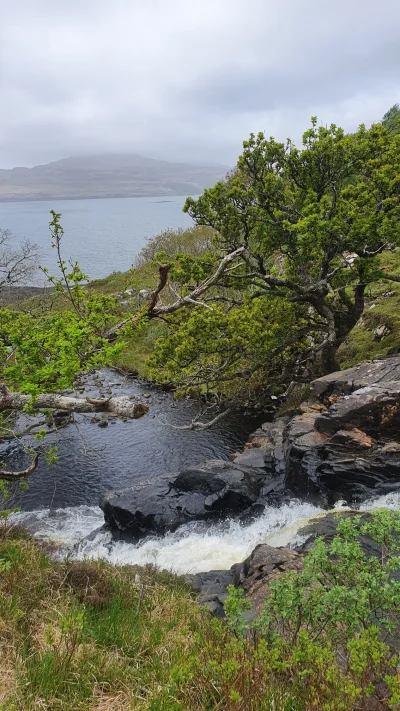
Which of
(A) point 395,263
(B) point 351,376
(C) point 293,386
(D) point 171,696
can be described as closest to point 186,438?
(C) point 293,386

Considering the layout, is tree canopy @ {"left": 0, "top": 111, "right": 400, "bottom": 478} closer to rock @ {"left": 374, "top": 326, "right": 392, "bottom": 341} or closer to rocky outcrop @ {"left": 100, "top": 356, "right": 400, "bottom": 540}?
rock @ {"left": 374, "top": 326, "right": 392, "bottom": 341}

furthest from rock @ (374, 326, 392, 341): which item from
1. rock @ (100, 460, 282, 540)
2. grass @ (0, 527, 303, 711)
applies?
grass @ (0, 527, 303, 711)

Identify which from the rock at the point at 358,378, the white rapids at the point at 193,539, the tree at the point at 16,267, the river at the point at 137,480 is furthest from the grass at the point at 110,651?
the tree at the point at 16,267

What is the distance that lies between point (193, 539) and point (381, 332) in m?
15.1

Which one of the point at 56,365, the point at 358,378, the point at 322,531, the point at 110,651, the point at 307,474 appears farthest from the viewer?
the point at 358,378

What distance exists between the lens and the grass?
3.90 metres

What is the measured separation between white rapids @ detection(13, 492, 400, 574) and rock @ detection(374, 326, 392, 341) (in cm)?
1125

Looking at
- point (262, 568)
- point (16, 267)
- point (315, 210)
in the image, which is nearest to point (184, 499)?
point (262, 568)

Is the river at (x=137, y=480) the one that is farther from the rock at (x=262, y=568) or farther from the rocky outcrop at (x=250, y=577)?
the rock at (x=262, y=568)

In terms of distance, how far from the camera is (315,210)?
17203 mm

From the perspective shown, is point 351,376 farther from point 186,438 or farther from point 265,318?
point 186,438

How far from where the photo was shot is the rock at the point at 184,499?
1528cm

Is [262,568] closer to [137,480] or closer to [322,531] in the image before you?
[322,531]

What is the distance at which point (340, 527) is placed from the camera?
15.5ft
